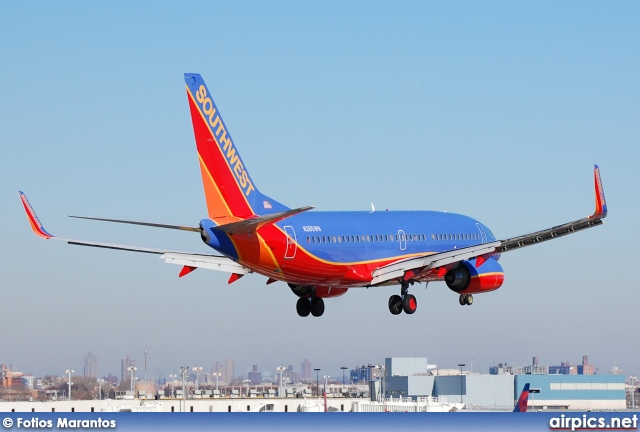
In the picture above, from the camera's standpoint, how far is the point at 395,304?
3351 inches

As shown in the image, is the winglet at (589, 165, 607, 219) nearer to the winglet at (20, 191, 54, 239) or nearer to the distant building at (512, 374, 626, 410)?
the winglet at (20, 191, 54, 239)

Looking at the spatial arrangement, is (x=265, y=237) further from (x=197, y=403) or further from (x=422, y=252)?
(x=197, y=403)

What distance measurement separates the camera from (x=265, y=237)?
7494cm

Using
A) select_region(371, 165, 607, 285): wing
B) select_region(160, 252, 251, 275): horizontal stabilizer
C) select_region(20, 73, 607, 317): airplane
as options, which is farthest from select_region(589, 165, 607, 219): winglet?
select_region(160, 252, 251, 275): horizontal stabilizer

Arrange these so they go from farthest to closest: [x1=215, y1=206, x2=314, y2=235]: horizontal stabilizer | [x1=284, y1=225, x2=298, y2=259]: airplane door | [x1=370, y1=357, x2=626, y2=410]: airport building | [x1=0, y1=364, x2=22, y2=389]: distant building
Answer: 1. [x1=370, y1=357, x2=626, y2=410]: airport building
2. [x1=0, y1=364, x2=22, y2=389]: distant building
3. [x1=284, y1=225, x2=298, y2=259]: airplane door
4. [x1=215, y1=206, x2=314, y2=235]: horizontal stabilizer

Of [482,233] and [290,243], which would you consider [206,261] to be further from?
[482,233]

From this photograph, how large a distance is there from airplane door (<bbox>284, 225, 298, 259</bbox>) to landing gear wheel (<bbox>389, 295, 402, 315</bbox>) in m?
10.9

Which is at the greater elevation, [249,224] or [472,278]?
[249,224]

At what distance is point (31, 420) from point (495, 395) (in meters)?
112

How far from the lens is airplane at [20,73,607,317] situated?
74.1 metres

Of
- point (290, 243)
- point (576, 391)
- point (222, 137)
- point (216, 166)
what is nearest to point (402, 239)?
point (290, 243)

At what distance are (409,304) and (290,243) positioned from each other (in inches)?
457

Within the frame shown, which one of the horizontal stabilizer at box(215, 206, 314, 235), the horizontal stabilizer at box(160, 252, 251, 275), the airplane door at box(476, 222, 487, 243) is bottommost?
the horizontal stabilizer at box(160, 252, 251, 275)

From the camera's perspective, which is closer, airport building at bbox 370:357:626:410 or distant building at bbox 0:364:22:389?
distant building at bbox 0:364:22:389
